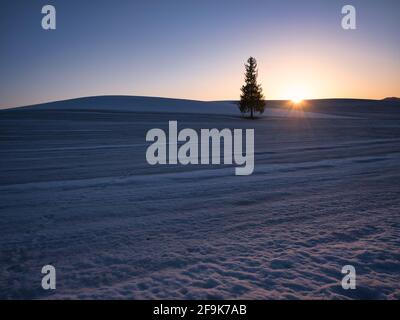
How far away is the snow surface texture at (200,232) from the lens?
3.21 m

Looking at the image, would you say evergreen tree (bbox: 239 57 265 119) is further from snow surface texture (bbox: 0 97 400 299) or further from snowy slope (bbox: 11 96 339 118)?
snow surface texture (bbox: 0 97 400 299)

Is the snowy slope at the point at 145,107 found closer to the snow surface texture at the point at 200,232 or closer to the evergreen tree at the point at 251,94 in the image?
the evergreen tree at the point at 251,94

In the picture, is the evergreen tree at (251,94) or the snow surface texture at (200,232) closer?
the snow surface texture at (200,232)

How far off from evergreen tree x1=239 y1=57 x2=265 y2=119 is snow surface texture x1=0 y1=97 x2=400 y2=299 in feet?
121

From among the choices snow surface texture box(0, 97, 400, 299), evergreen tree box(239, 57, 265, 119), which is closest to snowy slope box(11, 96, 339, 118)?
evergreen tree box(239, 57, 265, 119)

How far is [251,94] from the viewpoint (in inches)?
1767

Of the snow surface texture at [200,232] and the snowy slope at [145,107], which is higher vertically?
the snowy slope at [145,107]

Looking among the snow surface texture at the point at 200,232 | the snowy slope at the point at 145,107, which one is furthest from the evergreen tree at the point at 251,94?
the snow surface texture at the point at 200,232

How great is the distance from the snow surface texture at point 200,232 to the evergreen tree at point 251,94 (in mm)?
36930

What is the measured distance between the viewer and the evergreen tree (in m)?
44.4

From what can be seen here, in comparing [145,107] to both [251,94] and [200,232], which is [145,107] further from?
[200,232]
